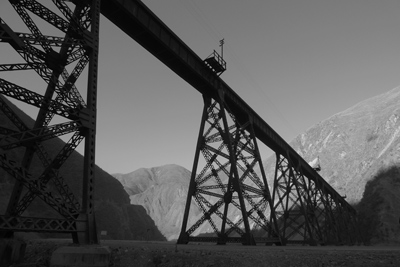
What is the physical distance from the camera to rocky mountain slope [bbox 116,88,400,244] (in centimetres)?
4809

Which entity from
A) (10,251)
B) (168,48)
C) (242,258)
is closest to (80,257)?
(10,251)

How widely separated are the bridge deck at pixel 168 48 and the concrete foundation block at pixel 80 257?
9450mm

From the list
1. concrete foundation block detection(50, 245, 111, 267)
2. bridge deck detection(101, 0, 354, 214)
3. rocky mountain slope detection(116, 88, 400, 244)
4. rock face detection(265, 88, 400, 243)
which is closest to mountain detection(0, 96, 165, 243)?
bridge deck detection(101, 0, 354, 214)

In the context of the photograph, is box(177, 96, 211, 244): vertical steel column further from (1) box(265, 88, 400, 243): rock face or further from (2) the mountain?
(1) box(265, 88, 400, 243): rock face

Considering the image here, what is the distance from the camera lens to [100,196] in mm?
71812

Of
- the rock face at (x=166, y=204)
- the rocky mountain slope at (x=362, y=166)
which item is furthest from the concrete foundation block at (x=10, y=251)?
the rock face at (x=166, y=204)

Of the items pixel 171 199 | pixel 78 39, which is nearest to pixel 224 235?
pixel 78 39

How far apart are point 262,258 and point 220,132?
1049cm

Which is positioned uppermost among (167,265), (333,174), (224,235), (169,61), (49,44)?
(333,174)

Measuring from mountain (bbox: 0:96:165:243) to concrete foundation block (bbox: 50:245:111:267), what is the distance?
4276 cm

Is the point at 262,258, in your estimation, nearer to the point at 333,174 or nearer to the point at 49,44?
the point at 49,44

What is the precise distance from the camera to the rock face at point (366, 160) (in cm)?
4756

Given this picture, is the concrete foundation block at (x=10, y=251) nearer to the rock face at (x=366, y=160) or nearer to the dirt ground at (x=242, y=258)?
the dirt ground at (x=242, y=258)

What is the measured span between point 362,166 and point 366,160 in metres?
1.76
